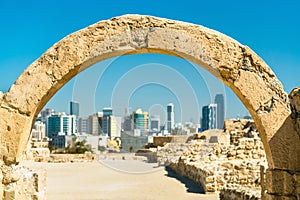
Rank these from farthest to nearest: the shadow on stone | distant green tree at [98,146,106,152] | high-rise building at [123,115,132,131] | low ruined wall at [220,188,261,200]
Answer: distant green tree at [98,146,106,152] < high-rise building at [123,115,132,131] < the shadow on stone < low ruined wall at [220,188,261,200]

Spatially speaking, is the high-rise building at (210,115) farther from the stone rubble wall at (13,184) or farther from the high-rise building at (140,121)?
the stone rubble wall at (13,184)

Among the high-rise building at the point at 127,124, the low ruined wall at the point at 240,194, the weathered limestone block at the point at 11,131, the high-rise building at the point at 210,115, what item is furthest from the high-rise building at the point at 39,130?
the weathered limestone block at the point at 11,131

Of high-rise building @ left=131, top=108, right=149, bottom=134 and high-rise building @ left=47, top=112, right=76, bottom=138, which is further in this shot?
high-rise building @ left=47, top=112, right=76, bottom=138

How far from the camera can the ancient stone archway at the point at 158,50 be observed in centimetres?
566

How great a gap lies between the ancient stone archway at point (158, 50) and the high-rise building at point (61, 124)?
61515mm

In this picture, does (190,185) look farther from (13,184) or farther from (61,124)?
(61,124)

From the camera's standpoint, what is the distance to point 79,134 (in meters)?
47.9

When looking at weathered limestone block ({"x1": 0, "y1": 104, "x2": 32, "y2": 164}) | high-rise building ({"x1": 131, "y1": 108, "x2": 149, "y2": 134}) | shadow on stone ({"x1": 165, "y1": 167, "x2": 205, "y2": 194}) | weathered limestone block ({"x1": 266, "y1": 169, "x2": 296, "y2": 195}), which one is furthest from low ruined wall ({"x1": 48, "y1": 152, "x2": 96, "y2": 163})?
weathered limestone block ({"x1": 266, "y1": 169, "x2": 296, "y2": 195})

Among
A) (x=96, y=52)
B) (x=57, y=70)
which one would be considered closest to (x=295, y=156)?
(x=96, y=52)

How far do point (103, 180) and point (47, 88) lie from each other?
1332 cm

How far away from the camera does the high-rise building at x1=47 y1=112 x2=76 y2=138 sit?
70.6 metres

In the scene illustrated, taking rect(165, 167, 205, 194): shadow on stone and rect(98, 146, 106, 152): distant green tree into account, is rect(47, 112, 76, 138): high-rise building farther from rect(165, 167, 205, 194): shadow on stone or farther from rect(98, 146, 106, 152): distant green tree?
rect(165, 167, 205, 194): shadow on stone

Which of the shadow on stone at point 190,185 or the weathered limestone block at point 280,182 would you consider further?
the shadow on stone at point 190,185

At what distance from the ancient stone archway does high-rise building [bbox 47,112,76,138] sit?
202 feet
